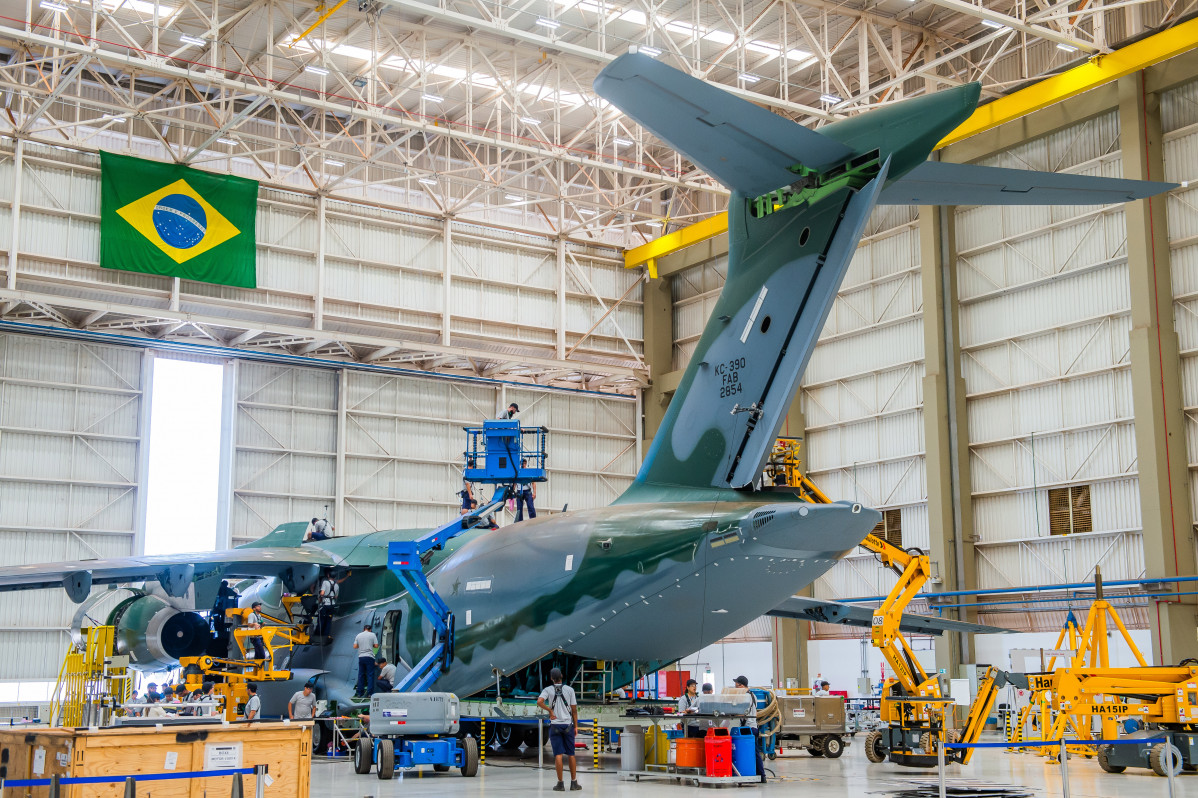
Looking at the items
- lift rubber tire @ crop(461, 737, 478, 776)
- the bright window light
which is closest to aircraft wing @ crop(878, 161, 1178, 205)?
lift rubber tire @ crop(461, 737, 478, 776)

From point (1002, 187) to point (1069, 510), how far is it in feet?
57.9

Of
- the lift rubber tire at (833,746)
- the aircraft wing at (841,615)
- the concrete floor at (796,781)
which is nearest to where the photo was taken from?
the concrete floor at (796,781)

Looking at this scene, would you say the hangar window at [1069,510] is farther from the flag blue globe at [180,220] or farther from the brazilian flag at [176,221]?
the flag blue globe at [180,220]

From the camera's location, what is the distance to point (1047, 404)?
27328 mm

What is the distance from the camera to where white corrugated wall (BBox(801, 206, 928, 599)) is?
30484 millimetres

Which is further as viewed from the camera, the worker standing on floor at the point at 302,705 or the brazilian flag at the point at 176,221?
the brazilian flag at the point at 176,221

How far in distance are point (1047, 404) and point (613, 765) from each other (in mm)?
16097

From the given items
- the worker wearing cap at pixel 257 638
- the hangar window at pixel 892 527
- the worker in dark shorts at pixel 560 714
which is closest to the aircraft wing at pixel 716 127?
the worker in dark shorts at pixel 560 714

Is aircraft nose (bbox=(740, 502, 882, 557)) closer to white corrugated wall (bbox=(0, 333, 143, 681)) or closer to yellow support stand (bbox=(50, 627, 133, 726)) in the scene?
yellow support stand (bbox=(50, 627, 133, 726))

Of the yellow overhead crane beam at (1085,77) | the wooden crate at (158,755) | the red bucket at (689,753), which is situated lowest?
the red bucket at (689,753)

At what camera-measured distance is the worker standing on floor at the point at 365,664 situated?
17938 millimetres

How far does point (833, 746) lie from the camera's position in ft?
62.9

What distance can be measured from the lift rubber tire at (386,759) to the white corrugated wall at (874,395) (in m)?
19.4

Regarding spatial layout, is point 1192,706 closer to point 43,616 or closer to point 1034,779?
point 1034,779
